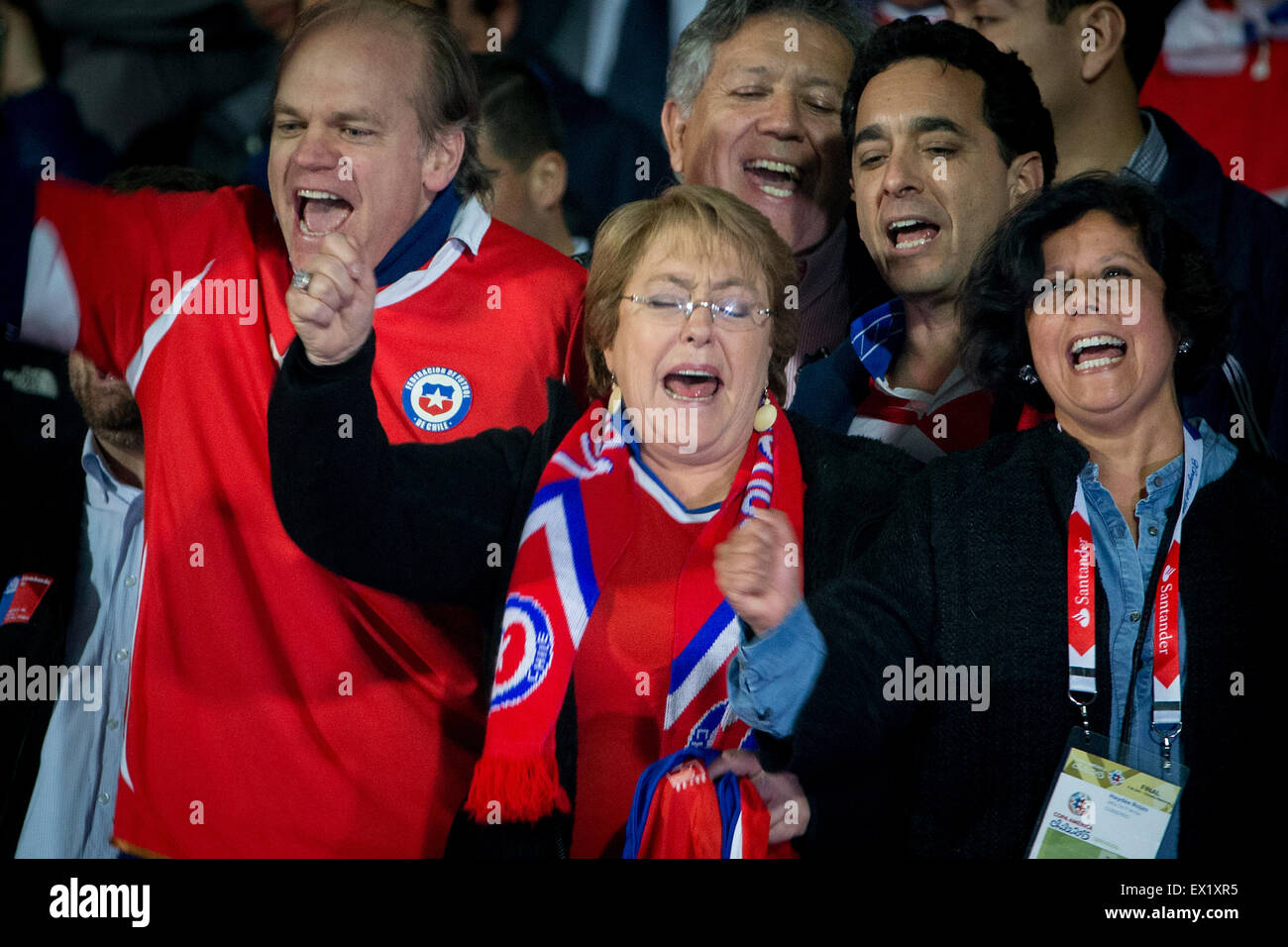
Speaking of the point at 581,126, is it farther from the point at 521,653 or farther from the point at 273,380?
the point at 521,653

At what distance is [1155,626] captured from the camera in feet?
7.57

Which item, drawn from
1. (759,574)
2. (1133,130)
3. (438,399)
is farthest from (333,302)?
(1133,130)

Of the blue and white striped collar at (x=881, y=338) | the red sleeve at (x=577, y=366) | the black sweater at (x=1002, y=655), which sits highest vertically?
the blue and white striped collar at (x=881, y=338)

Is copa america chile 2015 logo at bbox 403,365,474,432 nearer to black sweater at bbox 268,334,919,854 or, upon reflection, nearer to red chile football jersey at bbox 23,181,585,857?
red chile football jersey at bbox 23,181,585,857

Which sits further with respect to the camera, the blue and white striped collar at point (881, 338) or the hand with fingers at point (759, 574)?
the blue and white striped collar at point (881, 338)

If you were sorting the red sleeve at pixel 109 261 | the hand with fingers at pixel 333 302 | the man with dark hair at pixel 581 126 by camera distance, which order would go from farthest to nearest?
1. the man with dark hair at pixel 581 126
2. the red sleeve at pixel 109 261
3. the hand with fingers at pixel 333 302

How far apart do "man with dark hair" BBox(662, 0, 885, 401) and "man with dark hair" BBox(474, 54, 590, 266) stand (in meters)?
0.32

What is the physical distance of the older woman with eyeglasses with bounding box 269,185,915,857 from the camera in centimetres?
238

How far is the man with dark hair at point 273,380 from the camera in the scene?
8.88 ft

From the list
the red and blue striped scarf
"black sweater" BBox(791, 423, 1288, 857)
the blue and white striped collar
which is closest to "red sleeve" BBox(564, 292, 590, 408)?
the red and blue striped scarf

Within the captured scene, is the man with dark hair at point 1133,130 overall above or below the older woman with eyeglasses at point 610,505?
above

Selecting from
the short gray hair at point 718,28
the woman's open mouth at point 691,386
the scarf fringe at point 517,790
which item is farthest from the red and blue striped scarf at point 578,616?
the short gray hair at point 718,28

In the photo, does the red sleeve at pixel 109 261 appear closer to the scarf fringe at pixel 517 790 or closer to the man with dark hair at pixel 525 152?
the man with dark hair at pixel 525 152
